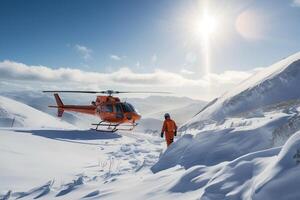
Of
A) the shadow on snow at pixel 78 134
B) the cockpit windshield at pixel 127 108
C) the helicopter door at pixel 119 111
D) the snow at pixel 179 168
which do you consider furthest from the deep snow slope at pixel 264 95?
the snow at pixel 179 168

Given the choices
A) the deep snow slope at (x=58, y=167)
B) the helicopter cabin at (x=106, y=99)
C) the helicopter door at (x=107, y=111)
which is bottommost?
the deep snow slope at (x=58, y=167)

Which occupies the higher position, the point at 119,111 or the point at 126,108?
the point at 126,108

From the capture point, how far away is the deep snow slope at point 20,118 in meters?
40.0

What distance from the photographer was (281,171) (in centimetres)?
377

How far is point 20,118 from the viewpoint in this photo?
139ft

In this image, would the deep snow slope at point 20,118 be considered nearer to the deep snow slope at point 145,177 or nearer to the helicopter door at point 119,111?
the helicopter door at point 119,111

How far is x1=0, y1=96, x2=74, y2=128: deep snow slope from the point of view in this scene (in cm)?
4004

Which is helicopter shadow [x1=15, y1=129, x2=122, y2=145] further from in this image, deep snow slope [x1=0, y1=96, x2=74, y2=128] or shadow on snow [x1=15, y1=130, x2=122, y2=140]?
deep snow slope [x1=0, y1=96, x2=74, y2=128]

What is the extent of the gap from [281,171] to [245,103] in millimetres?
44611

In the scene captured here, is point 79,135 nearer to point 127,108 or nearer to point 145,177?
point 127,108

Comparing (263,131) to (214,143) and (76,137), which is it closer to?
(214,143)

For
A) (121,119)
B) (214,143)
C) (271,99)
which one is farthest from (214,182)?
(271,99)

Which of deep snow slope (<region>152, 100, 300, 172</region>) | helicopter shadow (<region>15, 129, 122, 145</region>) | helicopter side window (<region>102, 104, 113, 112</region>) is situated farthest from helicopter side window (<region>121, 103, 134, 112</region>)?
deep snow slope (<region>152, 100, 300, 172</region>)

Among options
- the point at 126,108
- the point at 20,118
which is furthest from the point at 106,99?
the point at 20,118
